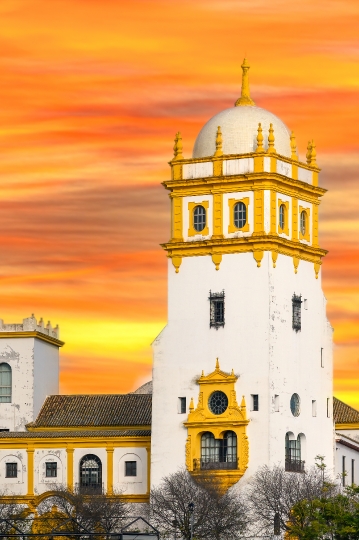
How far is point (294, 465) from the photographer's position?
143m

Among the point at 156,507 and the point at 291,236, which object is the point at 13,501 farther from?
the point at 291,236

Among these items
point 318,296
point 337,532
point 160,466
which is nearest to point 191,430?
point 160,466

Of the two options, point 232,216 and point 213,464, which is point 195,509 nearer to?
point 213,464

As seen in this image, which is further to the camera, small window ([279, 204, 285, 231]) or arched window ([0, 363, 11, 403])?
arched window ([0, 363, 11, 403])

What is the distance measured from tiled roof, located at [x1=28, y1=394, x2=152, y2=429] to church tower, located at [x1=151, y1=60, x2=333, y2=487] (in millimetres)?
7515

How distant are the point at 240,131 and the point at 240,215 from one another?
18.0ft

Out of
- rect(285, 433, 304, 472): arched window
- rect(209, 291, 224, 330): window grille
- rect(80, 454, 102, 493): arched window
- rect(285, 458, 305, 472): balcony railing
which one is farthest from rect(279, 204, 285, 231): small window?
rect(80, 454, 102, 493): arched window

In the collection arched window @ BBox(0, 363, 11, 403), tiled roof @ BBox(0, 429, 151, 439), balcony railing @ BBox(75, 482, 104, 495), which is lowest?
balcony railing @ BBox(75, 482, 104, 495)

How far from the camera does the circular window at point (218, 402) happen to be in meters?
143

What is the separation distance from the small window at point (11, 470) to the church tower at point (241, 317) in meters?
10.6

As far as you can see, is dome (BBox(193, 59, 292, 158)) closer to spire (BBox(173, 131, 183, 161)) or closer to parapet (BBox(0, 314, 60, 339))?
spire (BBox(173, 131, 183, 161))

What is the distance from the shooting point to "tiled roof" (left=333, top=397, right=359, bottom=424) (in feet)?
532

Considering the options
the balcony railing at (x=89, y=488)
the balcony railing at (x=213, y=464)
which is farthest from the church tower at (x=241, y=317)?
the balcony railing at (x=89, y=488)

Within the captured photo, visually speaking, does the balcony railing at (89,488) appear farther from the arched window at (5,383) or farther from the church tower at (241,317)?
the arched window at (5,383)
